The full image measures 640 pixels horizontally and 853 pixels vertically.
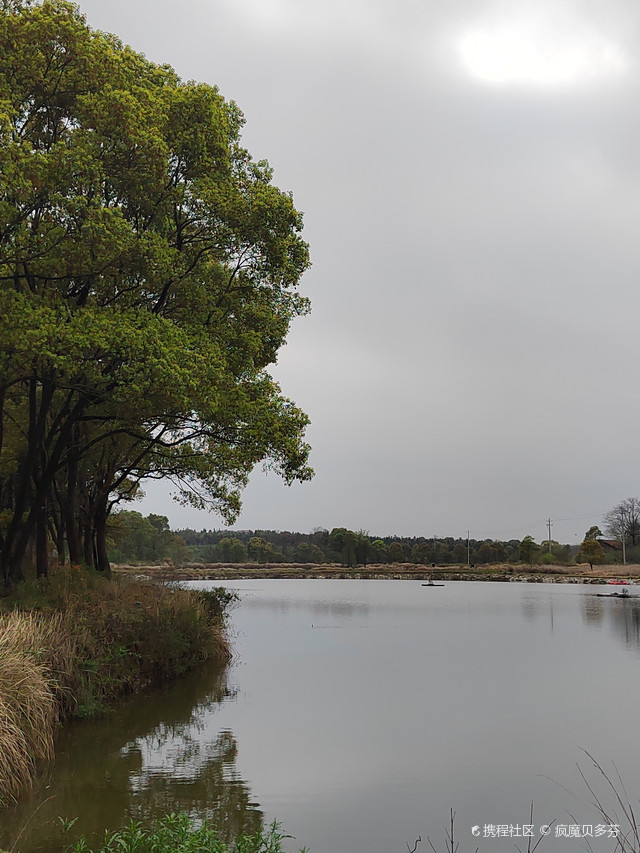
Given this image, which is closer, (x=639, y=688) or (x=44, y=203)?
(x=44, y=203)

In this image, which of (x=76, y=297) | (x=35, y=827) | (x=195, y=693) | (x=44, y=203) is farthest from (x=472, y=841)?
(x=76, y=297)

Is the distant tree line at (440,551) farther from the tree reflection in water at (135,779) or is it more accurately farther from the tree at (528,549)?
the tree reflection in water at (135,779)

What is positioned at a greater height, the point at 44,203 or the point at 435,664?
the point at 44,203

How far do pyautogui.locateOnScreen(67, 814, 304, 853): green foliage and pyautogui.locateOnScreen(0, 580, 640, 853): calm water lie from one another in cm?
74

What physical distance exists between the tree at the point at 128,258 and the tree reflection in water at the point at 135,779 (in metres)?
5.44

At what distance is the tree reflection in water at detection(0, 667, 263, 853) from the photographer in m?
7.67

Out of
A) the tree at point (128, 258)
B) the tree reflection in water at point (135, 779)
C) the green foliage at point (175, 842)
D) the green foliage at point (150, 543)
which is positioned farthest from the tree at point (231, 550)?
the green foliage at point (175, 842)

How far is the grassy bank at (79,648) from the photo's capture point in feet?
29.6

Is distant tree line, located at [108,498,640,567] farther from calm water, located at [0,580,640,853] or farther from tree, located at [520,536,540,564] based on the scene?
calm water, located at [0,580,640,853]

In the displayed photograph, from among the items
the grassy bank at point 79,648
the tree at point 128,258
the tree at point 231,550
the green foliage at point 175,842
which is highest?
the tree at point 128,258

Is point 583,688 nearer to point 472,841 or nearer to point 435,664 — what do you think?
point 435,664

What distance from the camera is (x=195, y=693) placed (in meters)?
15.2

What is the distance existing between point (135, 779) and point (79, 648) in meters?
3.51

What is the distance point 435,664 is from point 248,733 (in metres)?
9.09
